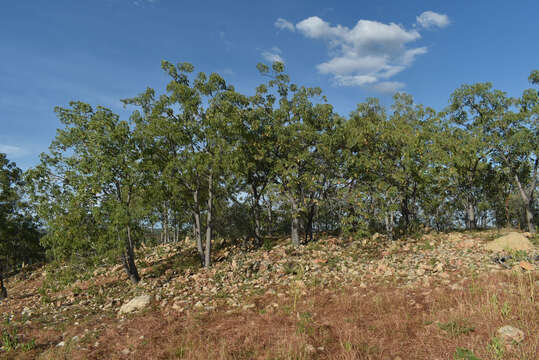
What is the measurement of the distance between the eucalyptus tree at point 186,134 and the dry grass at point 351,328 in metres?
8.99

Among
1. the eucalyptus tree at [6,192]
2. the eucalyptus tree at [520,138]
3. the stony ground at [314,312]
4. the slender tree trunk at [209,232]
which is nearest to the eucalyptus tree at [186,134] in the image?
the slender tree trunk at [209,232]

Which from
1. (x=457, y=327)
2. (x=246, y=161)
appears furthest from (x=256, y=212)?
(x=457, y=327)

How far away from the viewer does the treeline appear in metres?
15.0

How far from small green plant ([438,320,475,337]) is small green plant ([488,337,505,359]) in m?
0.70

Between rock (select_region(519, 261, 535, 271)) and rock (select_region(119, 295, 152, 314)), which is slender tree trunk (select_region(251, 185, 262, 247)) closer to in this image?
rock (select_region(119, 295, 152, 314))

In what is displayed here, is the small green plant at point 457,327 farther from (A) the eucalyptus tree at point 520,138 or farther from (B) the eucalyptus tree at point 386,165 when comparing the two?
(A) the eucalyptus tree at point 520,138

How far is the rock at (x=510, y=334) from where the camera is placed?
5837mm

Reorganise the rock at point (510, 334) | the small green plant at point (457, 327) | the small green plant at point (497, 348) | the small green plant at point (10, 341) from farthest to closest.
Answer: the small green plant at point (10, 341) → the small green plant at point (457, 327) → the rock at point (510, 334) → the small green plant at point (497, 348)

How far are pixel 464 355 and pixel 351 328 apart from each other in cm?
258

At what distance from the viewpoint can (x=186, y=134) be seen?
721 inches

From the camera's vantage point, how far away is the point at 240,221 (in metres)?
22.6

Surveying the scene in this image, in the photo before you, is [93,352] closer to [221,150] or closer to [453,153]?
[221,150]

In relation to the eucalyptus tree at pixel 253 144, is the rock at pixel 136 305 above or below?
below

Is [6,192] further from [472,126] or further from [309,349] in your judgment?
[472,126]
